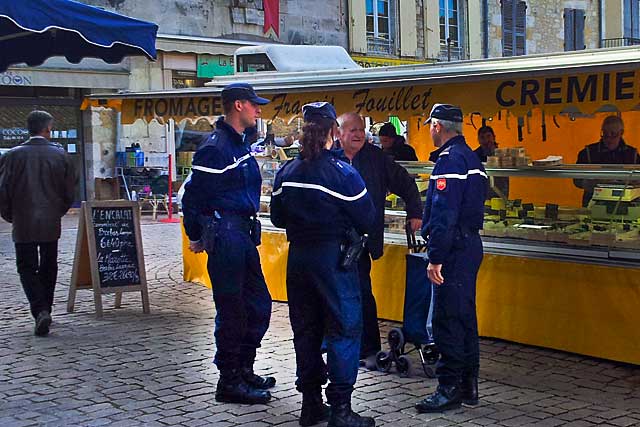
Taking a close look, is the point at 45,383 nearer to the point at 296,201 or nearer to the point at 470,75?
the point at 296,201

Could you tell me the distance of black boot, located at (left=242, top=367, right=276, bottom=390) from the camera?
6.03m

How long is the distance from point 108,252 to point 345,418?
398cm

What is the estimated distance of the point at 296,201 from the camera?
17.3ft

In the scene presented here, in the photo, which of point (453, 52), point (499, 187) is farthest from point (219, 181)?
point (453, 52)

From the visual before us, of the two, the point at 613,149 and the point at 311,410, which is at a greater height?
the point at 613,149

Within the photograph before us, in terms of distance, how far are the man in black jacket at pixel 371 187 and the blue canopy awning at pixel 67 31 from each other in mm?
1882

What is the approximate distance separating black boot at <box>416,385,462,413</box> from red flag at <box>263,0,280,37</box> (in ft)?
62.4

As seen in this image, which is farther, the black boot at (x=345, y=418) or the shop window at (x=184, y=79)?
the shop window at (x=184, y=79)

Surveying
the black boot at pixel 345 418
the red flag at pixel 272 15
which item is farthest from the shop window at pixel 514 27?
the black boot at pixel 345 418

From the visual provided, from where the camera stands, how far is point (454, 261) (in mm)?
5645

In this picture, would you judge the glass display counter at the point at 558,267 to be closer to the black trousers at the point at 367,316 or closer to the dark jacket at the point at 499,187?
the dark jacket at the point at 499,187

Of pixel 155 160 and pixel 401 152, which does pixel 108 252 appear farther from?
pixel 155 160

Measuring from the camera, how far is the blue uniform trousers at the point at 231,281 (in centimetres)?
578

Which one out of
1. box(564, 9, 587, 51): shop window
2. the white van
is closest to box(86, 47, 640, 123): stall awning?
the white van
